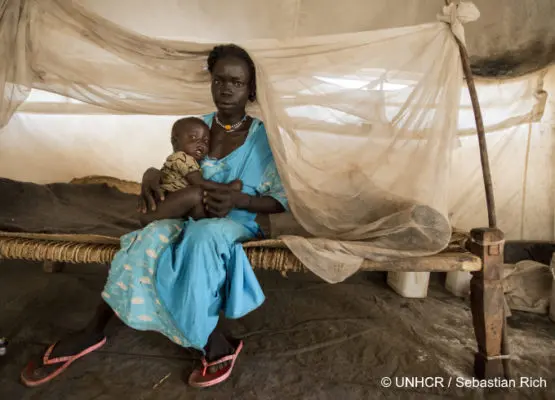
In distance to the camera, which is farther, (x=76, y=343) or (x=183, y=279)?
(x=76, y=343)

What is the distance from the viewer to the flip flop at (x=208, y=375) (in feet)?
4.33

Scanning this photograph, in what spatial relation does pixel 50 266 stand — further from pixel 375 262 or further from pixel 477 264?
pixel 477 264

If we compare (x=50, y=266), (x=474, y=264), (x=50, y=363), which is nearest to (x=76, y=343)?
(x=50, y=363)

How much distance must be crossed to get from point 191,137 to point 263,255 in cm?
52

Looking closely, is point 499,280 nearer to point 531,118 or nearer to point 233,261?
point 233,261

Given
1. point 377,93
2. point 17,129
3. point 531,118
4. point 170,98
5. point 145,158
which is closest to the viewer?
point 377,93

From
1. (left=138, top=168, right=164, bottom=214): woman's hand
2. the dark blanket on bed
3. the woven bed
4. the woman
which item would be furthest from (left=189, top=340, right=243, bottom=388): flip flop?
the dark blanket on bed

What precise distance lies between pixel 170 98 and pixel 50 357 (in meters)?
1.16

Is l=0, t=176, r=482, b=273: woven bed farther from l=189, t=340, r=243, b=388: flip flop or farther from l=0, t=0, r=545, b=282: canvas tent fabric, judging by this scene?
l=189, t=340, r=243, b=388: flip flop

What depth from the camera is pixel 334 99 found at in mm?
1550

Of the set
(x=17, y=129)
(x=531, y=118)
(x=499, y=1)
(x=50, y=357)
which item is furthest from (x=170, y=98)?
(x=531, y=118)

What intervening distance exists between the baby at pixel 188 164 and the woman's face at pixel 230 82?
13 centimetres

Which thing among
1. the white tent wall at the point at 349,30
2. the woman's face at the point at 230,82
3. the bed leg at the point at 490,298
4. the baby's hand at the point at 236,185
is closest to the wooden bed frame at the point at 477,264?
the bed leg at the point at 490,298

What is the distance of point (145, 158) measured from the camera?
2566 millimetres
